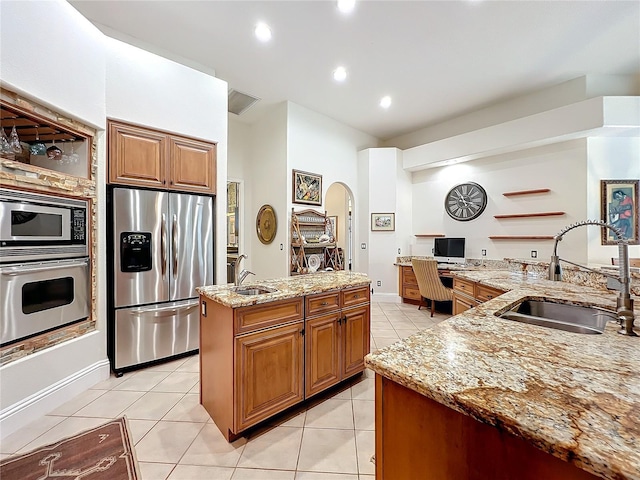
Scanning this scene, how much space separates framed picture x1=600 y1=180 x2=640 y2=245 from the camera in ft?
12.5

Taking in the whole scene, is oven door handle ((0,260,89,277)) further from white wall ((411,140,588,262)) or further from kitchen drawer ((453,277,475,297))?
white wall ((411,140,588,262))

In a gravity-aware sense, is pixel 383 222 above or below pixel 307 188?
below

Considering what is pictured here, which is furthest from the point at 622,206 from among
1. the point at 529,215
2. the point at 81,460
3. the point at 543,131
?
the point at 81,460

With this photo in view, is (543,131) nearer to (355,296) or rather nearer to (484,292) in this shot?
(484,292)

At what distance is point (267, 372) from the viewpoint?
1.78 m

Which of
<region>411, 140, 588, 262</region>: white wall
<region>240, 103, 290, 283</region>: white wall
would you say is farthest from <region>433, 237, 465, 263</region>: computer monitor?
<region>240, 103, 290, 283</region>: white wall

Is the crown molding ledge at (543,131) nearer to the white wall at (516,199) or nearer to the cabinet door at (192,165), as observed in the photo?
the white wall at (516,199)

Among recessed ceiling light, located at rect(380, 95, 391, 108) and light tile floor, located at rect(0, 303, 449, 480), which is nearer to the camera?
light tile floor, located at rect(0, 303, 449, 480)

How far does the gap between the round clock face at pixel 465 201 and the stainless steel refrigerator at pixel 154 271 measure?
171 inches

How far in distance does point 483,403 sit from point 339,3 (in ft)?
10.6

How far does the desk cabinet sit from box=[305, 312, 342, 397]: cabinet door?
1.28 meters

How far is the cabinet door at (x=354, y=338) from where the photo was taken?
2256 mm

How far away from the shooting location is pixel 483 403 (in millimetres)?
642

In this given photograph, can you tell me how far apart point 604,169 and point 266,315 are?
16.6ft
